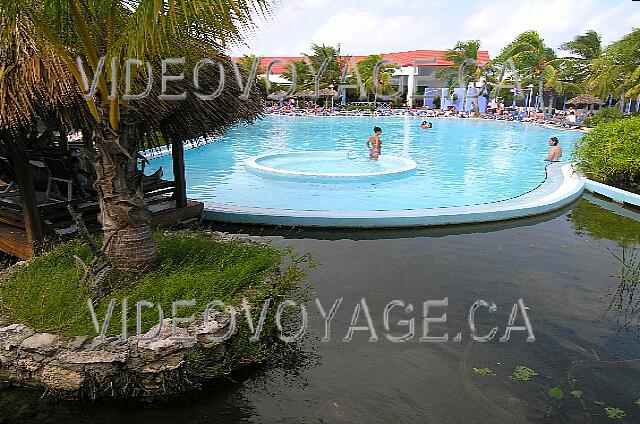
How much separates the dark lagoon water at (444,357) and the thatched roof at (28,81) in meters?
2.87

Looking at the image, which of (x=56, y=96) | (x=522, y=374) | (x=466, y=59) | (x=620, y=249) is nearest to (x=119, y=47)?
(x=56, y=96)

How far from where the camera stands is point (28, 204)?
616cm

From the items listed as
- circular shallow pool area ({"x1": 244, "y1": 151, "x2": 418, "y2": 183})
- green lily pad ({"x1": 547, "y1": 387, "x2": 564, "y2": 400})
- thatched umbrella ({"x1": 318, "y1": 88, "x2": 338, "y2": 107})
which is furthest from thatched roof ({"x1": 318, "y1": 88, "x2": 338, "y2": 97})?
green lily pad ({"x1": 547, "y1": 387, "x2": 564, "y2": 400})

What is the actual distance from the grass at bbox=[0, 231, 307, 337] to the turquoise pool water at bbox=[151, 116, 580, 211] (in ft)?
15.7

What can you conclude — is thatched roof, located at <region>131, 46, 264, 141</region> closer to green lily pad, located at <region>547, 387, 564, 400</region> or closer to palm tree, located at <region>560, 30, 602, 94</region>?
green lily pad, located at <region>547, 387, 564, 400</region>

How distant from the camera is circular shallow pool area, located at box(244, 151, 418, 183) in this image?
43.9 ft

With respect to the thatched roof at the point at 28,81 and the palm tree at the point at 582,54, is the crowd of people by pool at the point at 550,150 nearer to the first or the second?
the thatched roof at the point at 28,81

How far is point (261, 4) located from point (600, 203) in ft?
34.2


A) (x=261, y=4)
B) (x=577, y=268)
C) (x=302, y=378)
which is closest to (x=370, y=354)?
(x=302, y=378)

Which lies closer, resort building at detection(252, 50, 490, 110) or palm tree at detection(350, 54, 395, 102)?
palm tree at detection(350, 54, 395, 102)

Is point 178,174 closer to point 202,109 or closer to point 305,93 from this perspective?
point 202,109

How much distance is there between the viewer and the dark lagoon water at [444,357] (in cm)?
412

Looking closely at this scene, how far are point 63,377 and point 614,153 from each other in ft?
42.5

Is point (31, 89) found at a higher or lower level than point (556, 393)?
higher
